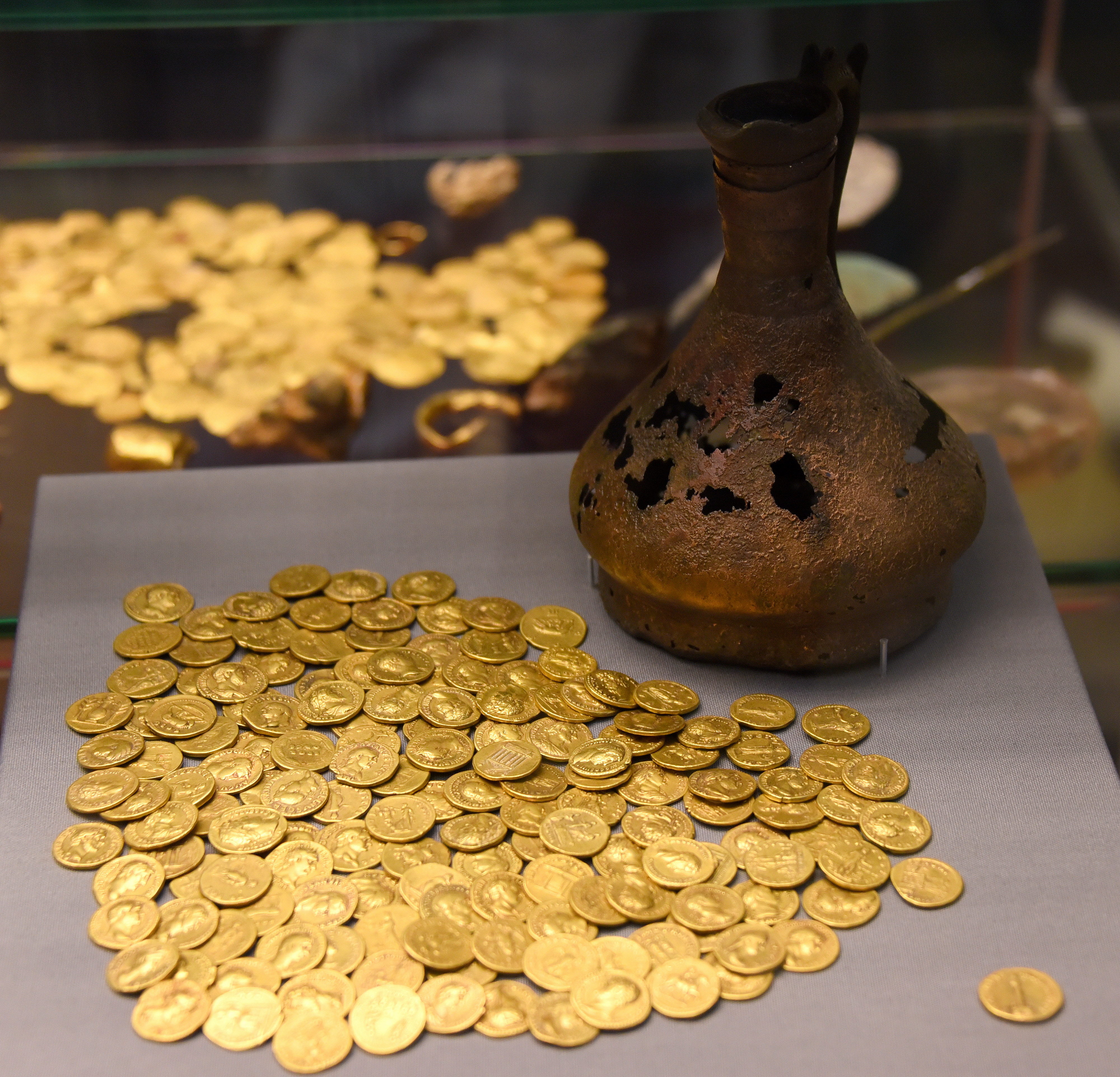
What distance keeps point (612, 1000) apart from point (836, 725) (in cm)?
31

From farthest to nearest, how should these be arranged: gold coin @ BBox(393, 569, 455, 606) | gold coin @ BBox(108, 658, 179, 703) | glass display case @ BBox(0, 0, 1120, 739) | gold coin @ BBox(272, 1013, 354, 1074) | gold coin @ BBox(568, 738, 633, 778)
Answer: glass display case @ BBox(0, 0, 1120, 739), gold coin @ BBox(393, 569, 455, 606), gold coin @ BBox(108, 658, 179, 703), gold coin @ BBox(568, 738, 633, 778), gold coin @ BBox(272, 1013, 354, 1074)

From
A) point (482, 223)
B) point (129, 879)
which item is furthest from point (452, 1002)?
point (482, 223)

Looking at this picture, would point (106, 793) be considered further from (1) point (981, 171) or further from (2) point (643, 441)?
(1) point (981, 171)

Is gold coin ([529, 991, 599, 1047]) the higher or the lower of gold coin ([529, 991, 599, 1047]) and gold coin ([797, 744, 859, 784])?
the lower

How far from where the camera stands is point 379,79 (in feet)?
7.07

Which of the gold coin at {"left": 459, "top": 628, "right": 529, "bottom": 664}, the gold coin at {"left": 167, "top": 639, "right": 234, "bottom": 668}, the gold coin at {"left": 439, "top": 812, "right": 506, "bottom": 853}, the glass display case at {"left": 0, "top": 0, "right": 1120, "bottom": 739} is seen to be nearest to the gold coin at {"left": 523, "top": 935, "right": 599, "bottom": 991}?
the gold coin at {"left": 439, "top": 812, "right": 506, "bottom": 853}

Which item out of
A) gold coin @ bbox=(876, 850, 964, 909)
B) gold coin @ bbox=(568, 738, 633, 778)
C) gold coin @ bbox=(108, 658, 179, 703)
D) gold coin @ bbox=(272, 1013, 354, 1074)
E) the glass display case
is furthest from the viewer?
the glass display case

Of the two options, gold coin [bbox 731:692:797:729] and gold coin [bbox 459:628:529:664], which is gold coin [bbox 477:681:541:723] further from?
gold coin [bbox 731:692:797:729]

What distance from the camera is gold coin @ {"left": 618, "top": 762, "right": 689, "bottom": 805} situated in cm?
107

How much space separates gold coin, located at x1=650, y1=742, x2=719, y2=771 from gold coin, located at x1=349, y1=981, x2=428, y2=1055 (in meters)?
0.27

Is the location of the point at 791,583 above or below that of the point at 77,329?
above

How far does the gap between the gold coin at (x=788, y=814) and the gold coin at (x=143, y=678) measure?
0.50m

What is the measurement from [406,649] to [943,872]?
48cm

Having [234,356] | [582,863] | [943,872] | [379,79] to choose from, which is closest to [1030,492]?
[943,872]
